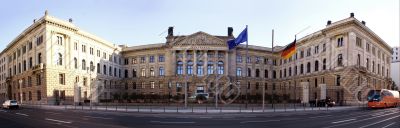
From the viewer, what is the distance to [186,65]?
2899 inches

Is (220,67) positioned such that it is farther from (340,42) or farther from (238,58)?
(340,42)

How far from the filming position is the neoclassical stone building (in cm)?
5481

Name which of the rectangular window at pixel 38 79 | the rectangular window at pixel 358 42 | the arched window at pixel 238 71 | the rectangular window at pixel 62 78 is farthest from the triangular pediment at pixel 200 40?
the rectangular window at pixel 38 79

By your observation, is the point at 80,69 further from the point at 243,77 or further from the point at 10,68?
the point at 243,77

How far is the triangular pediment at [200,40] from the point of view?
7312 centimetres

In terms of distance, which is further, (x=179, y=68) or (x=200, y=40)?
(x=179, y=68)

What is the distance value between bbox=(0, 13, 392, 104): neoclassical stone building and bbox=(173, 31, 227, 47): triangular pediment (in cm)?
26

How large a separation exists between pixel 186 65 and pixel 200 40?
24.0 feet

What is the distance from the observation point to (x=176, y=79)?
243 feet

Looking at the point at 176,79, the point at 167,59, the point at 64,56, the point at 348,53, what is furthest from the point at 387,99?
the point at 64,56

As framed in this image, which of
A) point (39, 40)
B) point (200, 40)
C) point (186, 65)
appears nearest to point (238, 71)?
point (200, 40)

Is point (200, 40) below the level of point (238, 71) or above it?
above

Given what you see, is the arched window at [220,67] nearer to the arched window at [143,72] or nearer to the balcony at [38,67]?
the arched window at [143,72]

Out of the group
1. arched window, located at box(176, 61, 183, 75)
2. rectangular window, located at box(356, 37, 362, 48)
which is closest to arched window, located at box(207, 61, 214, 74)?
arched window, located at box(176, 61, 183, 75)
